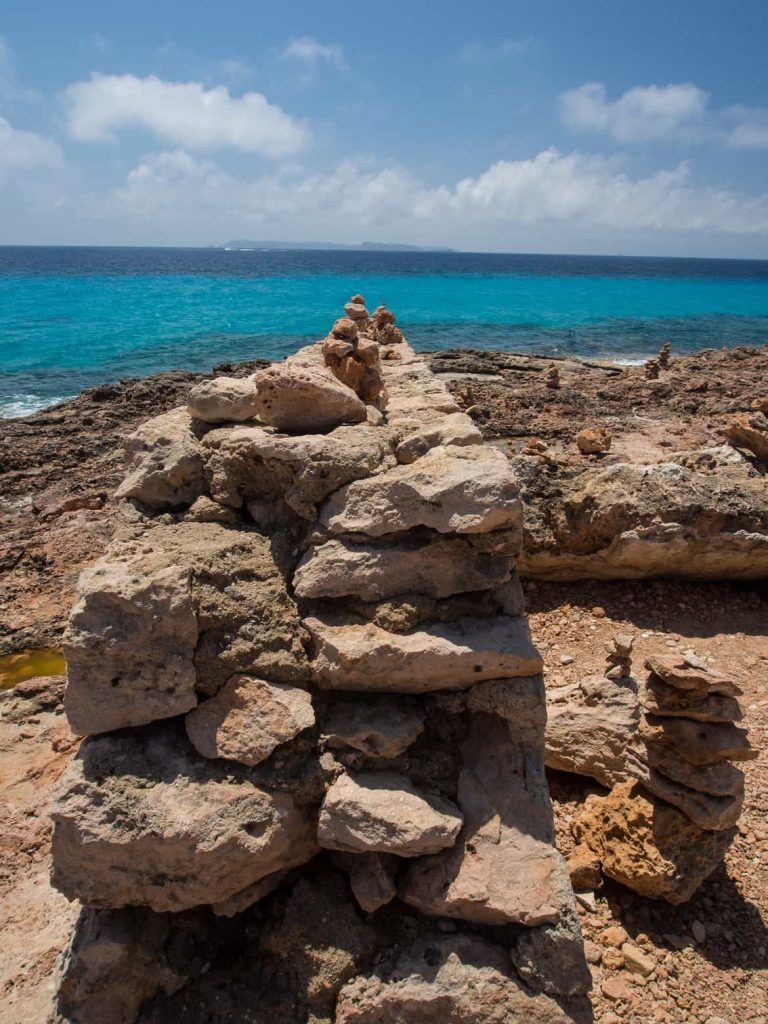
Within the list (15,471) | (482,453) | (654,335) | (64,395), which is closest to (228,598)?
(482,453)

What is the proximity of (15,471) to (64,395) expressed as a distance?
9705mm

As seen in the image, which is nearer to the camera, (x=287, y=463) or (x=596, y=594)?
(x=287, y=463)

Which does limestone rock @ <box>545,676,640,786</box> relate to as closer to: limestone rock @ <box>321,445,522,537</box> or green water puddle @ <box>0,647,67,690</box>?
limestone rock @ <box>321,445,522,537</box>

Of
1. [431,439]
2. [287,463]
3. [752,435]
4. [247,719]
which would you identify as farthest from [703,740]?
[752,435]

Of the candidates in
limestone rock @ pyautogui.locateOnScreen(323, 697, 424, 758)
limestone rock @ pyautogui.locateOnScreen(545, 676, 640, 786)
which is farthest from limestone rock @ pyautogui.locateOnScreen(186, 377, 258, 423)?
limestone rock @ pyautogui.locateOnScreen(545, 676, 640, 786)

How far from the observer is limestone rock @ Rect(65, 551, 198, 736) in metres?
3.37

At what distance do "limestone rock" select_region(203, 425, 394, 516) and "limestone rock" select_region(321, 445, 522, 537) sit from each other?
117 mm

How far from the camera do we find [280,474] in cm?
419

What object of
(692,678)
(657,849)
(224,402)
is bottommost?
(657,849)

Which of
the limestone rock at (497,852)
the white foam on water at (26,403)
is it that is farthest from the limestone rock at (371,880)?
the white foam on water at (26,403)

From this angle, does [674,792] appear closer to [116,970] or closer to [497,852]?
[497,852]

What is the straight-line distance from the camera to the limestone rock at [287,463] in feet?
13.2

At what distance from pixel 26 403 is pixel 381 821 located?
2185cm

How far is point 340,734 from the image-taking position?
356 cm
